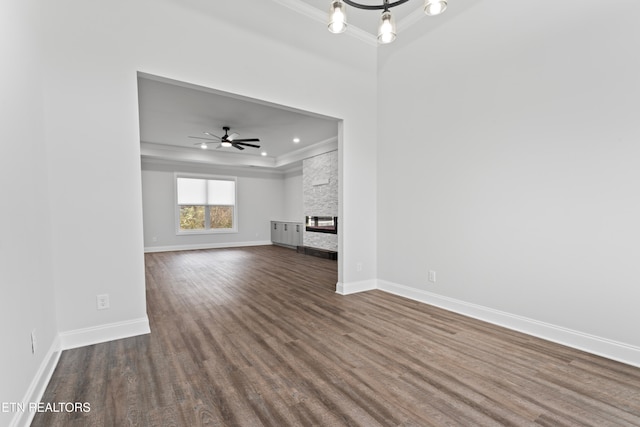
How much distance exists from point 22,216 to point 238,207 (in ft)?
26.1

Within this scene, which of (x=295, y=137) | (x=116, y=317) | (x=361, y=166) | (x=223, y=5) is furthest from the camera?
(x=295, y=137)

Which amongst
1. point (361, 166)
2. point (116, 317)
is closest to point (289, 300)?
point (116, 317)

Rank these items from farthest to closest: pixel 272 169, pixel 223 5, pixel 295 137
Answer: pixel 272 169
pixel 295 137
pixel 223 5

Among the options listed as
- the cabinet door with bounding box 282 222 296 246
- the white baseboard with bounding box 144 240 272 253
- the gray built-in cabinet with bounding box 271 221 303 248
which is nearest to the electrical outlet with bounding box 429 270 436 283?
the gray built-in cabinet with bounding box 271 221 303 248

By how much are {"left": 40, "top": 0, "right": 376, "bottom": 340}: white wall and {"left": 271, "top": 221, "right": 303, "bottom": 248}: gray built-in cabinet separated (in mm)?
5637

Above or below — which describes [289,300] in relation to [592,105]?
below

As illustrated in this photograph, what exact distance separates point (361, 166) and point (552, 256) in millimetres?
2369

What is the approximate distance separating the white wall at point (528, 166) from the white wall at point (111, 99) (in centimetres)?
209

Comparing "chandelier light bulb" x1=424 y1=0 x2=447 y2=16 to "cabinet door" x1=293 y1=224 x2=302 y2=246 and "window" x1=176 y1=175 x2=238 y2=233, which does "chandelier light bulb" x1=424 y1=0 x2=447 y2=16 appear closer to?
"cabinet door" x1=293 y1=224 x2=302 y2=246

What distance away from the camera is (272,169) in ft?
32.6

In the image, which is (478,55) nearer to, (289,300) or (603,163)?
(603,163)

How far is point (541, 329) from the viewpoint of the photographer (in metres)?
2.54

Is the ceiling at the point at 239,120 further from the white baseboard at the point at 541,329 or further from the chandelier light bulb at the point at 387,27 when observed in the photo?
the white baseboard at the point at 541,329

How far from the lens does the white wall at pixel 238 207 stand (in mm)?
8211
